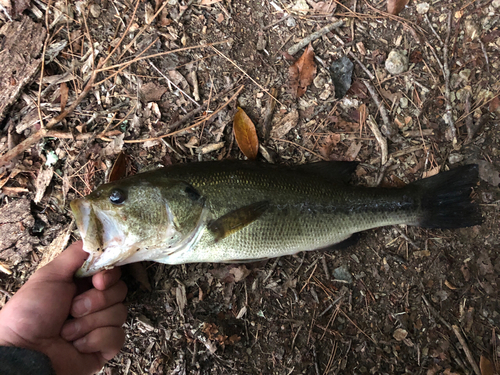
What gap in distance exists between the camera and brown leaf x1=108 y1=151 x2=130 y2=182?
10.0ft

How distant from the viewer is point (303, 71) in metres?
3.27

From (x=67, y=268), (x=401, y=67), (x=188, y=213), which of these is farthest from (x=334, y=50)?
(x=67, y=268)

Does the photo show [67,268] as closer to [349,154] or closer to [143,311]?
[143,311]

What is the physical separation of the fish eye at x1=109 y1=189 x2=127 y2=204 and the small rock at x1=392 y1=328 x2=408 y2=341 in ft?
10.2

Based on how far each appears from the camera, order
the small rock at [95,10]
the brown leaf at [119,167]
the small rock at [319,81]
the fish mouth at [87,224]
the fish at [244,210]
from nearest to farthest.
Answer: the fish mouth at [87,224] → the fish at [244,210] → the brown leaf at [119,167] → the small rock at [95,10] → the small rock at [319,81]

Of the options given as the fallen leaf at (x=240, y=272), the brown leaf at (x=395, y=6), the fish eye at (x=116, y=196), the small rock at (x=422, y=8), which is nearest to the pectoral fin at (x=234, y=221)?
the fallen leaf at (x=240, y=272)

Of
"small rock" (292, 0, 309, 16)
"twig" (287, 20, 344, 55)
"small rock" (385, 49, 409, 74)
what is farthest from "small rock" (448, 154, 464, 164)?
"small rock" (292, 0, 309, 16)

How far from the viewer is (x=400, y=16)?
3.34 meters

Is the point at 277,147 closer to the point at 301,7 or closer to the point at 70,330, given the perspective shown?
the point at 301,7

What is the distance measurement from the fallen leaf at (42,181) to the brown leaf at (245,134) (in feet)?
6.59

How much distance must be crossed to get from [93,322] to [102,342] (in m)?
0.19

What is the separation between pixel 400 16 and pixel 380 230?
241 centimetres

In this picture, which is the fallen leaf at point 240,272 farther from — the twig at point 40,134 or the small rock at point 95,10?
the small rock at point 95,10

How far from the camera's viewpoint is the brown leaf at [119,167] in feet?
10.0
